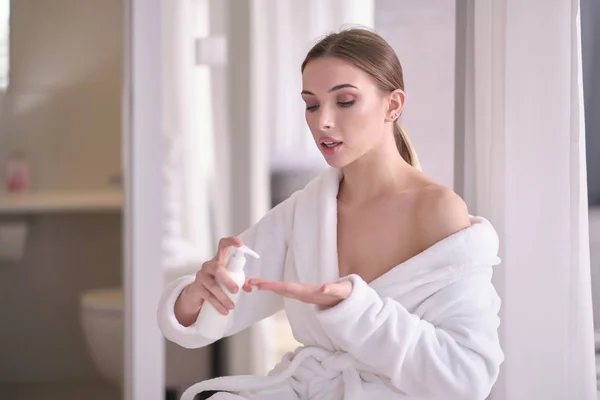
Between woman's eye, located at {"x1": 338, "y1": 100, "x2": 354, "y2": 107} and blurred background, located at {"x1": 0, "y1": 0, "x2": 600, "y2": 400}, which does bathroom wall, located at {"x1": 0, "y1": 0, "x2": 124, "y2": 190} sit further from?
woman's eye, located at {"x1": 338, "y1": 100, "x2": 354, "y2": 107}

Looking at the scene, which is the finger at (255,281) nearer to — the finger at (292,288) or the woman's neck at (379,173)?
the finger at (292,288)

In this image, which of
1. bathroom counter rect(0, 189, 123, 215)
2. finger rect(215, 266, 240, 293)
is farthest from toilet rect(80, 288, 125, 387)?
finger rect(215, 266, 240, 293)

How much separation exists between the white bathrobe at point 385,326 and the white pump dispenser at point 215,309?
5cm

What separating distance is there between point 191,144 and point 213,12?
1.10ft

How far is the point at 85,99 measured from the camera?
95.6 inches

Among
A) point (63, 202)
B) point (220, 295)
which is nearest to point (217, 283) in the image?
point (220, 295)

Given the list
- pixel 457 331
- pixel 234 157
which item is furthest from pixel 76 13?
pixel 457 331

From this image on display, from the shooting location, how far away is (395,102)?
116 cm

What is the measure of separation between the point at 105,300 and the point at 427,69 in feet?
4.12

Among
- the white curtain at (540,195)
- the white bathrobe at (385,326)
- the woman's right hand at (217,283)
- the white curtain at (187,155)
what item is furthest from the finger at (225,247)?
the white curtain at (187,155)

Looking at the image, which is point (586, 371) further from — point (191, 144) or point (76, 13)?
point (76, 13)

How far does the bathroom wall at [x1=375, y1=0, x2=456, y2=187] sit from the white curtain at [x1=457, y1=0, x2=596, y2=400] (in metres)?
0.12

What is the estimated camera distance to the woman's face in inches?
43.9

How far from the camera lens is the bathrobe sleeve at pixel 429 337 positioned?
1.02 metres
